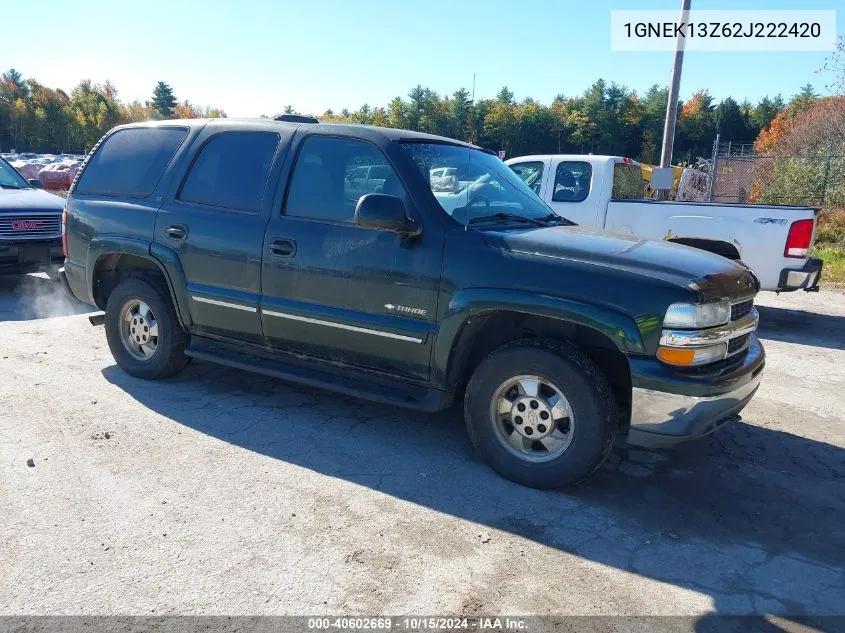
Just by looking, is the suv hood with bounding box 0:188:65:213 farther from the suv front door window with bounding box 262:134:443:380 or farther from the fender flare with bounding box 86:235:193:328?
the suv front door window with bounding box 262:134:443:380

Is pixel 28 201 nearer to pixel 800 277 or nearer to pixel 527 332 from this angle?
pixel 527 332

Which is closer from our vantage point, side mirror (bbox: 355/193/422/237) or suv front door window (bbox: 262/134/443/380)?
side mirror (bbox: 355/193/422/237)

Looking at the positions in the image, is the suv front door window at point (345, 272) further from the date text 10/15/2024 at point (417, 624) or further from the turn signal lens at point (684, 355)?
the date text 10/15/2024 at point (417, 624)

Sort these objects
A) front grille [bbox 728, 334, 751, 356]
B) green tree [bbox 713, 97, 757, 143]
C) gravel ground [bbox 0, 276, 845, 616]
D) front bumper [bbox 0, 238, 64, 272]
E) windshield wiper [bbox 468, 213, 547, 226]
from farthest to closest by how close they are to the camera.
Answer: green tree [bbox 713, 97, 757, 143] < front bumper [bbox 0, 238, 64, 272] < windshield wiper [bbox 468, 213, 547, 226] < front grille [bbox 728, 334, 751, 356] < gravel ground [bbox 0, 276, 845, 616]

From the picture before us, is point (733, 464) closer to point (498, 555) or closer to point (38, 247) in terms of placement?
point (498, 555)

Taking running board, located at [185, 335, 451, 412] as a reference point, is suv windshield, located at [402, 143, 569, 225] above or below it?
above

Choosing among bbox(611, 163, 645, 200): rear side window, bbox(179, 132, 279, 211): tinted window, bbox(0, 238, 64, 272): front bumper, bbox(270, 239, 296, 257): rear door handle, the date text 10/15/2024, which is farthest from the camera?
bbox(611, 163, 645, 200): rear side window

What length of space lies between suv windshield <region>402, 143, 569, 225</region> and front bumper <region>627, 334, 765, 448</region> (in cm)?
146

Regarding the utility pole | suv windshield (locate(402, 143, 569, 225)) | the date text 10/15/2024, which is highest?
the utility pole

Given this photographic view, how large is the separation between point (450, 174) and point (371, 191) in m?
0.55

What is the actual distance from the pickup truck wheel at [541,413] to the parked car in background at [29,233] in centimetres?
688

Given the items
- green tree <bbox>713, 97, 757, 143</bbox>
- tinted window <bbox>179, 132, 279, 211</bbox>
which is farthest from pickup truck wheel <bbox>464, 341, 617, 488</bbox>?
green tree <bbox>713, 97, 757, 143</bbox>

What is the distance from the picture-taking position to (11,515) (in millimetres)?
3303

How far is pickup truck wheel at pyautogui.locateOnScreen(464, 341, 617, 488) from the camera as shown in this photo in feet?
11.5
